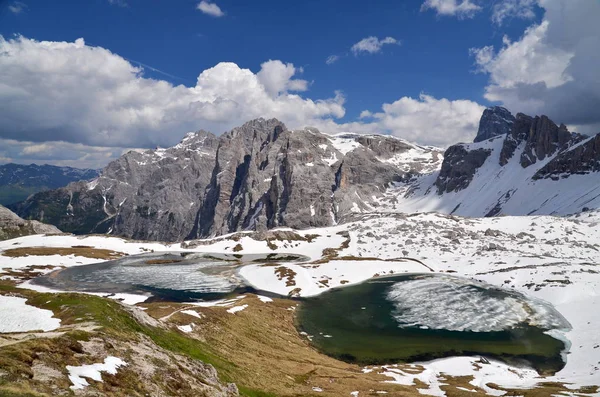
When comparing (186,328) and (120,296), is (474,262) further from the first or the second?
(186,328)

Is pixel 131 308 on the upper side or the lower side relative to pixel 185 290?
upper

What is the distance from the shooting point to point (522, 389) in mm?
43281

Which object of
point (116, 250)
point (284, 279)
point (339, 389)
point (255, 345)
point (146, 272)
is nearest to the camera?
point (339, 389)

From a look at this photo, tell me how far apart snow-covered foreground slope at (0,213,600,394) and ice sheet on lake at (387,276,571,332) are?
4.91 metres

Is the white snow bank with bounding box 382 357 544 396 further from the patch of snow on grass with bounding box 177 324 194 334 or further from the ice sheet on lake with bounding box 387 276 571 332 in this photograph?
the patch of snow on grass with bounding box 177 324 194 334

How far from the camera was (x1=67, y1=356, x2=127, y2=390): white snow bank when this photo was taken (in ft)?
62.1

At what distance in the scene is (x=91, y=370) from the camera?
20766mm

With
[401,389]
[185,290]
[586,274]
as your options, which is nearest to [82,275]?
[185,290]

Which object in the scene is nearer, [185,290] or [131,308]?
[131,308]

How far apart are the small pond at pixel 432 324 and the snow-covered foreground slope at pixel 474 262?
4106 millimetres

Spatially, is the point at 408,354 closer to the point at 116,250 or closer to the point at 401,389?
the point at 401,389

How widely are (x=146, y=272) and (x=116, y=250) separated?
6987cm

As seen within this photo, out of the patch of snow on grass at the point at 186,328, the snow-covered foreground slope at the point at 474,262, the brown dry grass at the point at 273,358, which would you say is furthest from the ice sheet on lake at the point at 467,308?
the patch of snow on grass at the point at 186,328

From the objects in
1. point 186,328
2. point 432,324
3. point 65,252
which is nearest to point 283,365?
point 186,328
